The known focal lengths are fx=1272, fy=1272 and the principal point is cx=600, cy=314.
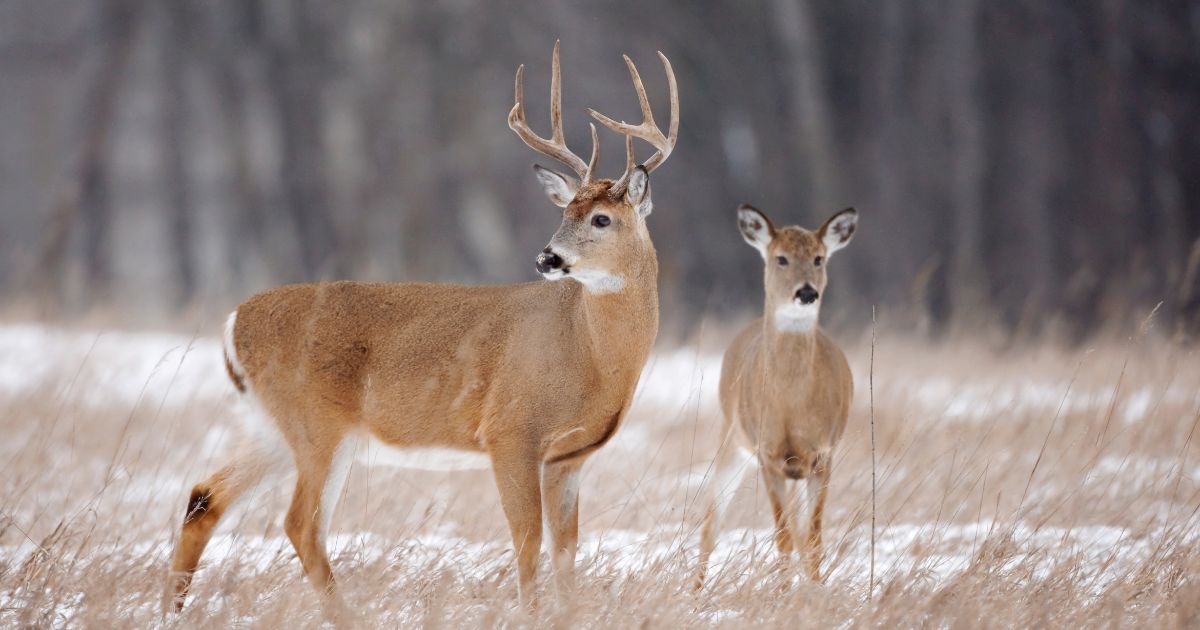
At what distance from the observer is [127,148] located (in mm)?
17078

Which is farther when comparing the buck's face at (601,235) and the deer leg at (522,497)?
the buck's face at (601,235)

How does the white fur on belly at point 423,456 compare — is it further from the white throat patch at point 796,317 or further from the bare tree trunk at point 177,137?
the bare tree trunk at point 177,137

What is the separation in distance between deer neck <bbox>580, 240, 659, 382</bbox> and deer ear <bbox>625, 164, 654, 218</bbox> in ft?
0.61

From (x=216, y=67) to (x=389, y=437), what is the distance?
14203mm

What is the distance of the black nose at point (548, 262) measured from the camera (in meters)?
4.20

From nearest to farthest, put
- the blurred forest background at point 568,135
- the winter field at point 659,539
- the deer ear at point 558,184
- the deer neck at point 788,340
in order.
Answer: the winter field at point 659,539 < the deer ear at point 558,184 < the deer neck at point 788,340 < the blurred forest background at point 568,135

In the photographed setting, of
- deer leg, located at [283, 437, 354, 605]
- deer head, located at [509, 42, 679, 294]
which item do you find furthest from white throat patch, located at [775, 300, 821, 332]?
deer leg, located at [283, 437, 354, 605]

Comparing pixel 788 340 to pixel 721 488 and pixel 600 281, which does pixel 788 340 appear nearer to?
A: pixel 721 488

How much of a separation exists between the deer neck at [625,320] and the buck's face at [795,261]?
0.97 m

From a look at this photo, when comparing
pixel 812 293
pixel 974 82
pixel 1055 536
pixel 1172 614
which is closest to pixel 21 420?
pixel 812 293

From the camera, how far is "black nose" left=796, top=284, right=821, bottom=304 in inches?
205

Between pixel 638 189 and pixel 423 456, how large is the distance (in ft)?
3.96

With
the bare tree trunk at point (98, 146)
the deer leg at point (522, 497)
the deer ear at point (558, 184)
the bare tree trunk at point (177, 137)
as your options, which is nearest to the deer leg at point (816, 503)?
the deer leg at point (522, 497)

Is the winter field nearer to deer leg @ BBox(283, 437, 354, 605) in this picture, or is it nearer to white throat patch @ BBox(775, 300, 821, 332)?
deer leg @ BBox(283, 437, 354, 605)
